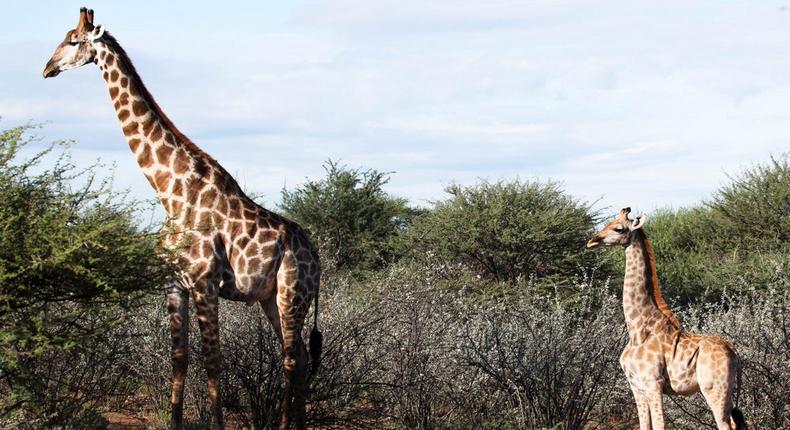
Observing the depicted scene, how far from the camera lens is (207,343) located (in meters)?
8.84

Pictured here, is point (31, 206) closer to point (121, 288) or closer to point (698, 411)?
point (121, 288)

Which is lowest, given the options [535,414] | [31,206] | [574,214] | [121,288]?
[535,414]

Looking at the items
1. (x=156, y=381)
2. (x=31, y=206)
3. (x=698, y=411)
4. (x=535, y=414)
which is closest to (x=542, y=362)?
(x=535, y=414)

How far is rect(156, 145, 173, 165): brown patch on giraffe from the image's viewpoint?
9.27 meters

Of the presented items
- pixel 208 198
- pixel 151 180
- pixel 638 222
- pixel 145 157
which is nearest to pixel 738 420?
pixel 638 222

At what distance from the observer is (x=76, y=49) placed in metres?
9.34

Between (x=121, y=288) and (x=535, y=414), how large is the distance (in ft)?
13.9

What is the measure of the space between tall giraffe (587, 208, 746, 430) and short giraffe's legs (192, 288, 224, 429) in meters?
3.25

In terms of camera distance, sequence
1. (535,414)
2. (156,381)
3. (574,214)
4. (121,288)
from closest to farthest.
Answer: (121,288), (535,414), (156,381), (574,214)

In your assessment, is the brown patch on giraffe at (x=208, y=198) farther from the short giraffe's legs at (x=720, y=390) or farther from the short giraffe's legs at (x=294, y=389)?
the short giraffe's legs at (x=720, y=390)

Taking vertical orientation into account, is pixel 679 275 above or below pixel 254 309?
above

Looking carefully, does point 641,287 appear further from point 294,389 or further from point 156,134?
point 156,134

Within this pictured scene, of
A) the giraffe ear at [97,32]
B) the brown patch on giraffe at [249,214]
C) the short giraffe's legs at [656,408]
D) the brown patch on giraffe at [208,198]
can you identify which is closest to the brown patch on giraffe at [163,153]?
the brown patch on giraffe at [208,198]

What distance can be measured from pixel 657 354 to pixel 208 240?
12.2ft
